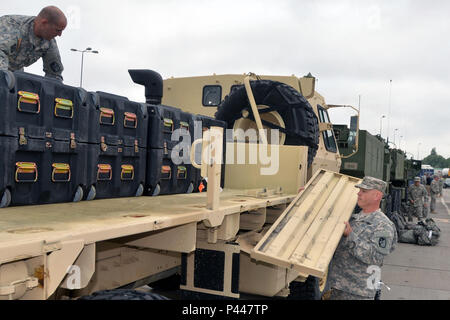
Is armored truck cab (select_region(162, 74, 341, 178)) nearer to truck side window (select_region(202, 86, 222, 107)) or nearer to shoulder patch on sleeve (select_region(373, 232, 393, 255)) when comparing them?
truck side window (select_region(202, 86, 222, 107))

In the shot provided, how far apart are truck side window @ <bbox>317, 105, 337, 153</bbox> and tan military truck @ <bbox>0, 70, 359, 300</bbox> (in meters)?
0.48

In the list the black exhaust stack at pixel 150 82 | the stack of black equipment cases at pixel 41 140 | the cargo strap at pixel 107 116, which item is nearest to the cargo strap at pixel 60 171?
the stack of black equipment cases at pixel 41 140

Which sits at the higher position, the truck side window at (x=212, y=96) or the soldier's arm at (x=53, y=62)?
the truck side window at (x=212, y=96)

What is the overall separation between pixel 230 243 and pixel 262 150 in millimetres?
1884

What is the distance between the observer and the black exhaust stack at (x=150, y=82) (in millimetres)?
4715

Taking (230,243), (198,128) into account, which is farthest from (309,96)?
(230,243)

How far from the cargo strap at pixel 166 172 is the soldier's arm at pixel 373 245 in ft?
5.76

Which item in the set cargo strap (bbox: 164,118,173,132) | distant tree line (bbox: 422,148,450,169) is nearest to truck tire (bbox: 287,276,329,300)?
cargo strap (bbox: 164,118,173,132)

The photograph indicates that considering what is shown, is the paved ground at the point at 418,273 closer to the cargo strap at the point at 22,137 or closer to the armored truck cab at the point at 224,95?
the armored truck cab at the point at 224,95

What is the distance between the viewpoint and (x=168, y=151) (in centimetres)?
428

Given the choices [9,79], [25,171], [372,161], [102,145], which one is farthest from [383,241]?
[372,161]

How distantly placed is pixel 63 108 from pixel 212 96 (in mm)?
4490

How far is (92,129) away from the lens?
345 centimetres

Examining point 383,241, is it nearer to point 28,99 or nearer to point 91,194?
point 91,194
